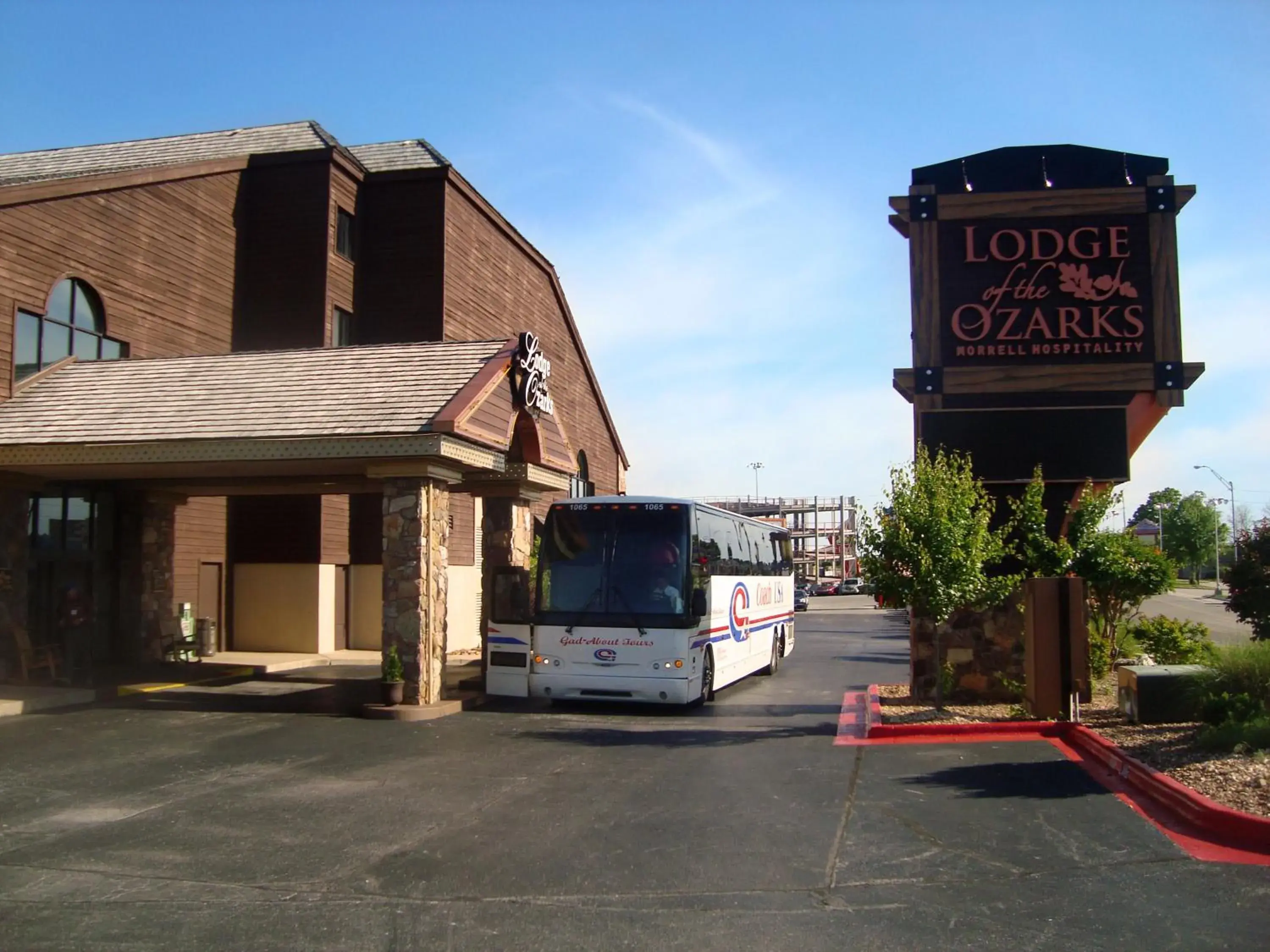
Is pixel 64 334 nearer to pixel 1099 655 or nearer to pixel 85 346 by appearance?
pixel 85 346

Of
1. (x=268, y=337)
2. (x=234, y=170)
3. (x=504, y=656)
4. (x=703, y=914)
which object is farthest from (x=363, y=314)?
(x=703, y=914)

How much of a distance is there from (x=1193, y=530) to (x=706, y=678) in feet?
373

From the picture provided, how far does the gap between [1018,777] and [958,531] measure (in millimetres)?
4287

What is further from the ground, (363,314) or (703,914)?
(363,314)

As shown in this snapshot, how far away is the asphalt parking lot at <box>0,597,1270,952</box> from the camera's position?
20.8 feet

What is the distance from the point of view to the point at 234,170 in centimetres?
2723

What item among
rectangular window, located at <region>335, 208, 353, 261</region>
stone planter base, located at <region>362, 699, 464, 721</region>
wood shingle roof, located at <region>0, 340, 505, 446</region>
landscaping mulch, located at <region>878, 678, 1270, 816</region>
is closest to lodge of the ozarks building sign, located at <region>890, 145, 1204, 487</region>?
landscaping mulch, located at <region>878, 678, 1270, 816</region>

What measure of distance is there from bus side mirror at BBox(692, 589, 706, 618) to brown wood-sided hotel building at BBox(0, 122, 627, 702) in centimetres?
374

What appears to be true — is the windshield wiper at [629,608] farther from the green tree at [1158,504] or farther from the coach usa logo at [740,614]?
the green tree at [1158,504]

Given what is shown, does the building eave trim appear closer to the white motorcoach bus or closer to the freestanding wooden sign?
the white motorcoach bus

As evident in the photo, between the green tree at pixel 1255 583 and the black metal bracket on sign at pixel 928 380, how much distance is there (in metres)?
4.50

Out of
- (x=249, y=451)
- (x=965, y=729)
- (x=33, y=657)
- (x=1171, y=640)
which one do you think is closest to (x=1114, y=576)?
(x=1171, y=640)

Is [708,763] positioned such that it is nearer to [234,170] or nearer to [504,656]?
[504,656]

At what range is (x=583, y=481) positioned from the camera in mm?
39031
